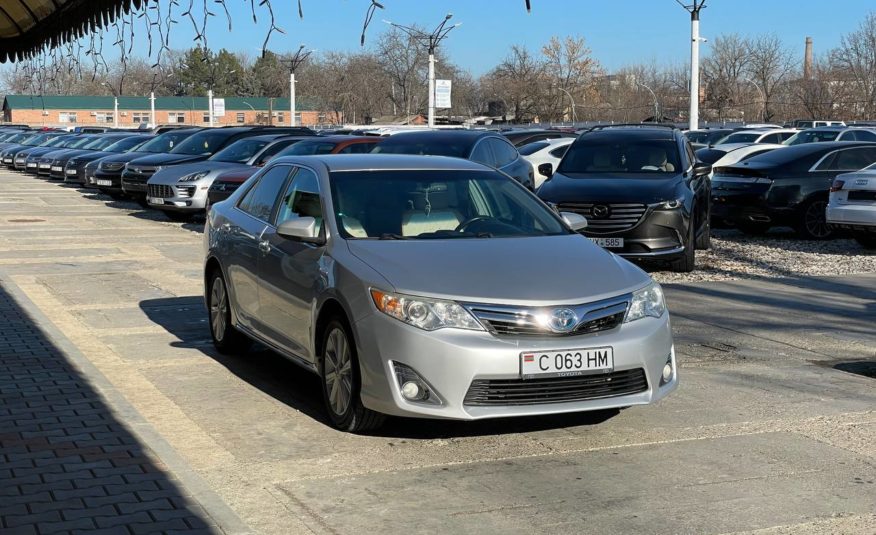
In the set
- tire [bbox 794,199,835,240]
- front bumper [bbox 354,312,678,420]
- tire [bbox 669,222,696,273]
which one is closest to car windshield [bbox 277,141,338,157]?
tire [bbox 669,222,696,273]

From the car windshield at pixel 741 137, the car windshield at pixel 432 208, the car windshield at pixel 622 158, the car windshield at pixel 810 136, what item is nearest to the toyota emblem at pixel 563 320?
the car windshield at pixel 432 208

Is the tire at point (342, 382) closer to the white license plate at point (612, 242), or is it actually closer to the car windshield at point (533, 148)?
the white license plate at point (612, 242)

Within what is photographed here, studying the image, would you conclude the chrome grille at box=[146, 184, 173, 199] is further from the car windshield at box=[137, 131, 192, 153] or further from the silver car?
the silver car

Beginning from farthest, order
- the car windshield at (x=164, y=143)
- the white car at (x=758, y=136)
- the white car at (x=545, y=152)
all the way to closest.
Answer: the white car at (x=758, y=136) < the car windshield at (x=164, y=143) < the white car at (x=545, y=152)

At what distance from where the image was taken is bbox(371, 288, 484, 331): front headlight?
19.6 feet

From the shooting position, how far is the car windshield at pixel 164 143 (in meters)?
25.6

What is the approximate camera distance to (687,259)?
13719mm

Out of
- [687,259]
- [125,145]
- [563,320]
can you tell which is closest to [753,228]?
[687,259]

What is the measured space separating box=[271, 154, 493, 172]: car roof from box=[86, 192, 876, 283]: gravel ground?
5.91 meters

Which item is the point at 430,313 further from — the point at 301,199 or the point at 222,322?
the point at 222,322

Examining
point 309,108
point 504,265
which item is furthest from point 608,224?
point 309,108

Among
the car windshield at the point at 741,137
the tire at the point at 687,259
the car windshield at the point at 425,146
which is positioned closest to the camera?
the tire at the point at 687,259

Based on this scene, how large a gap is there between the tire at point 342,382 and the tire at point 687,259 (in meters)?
7.77

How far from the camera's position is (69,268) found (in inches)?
555
